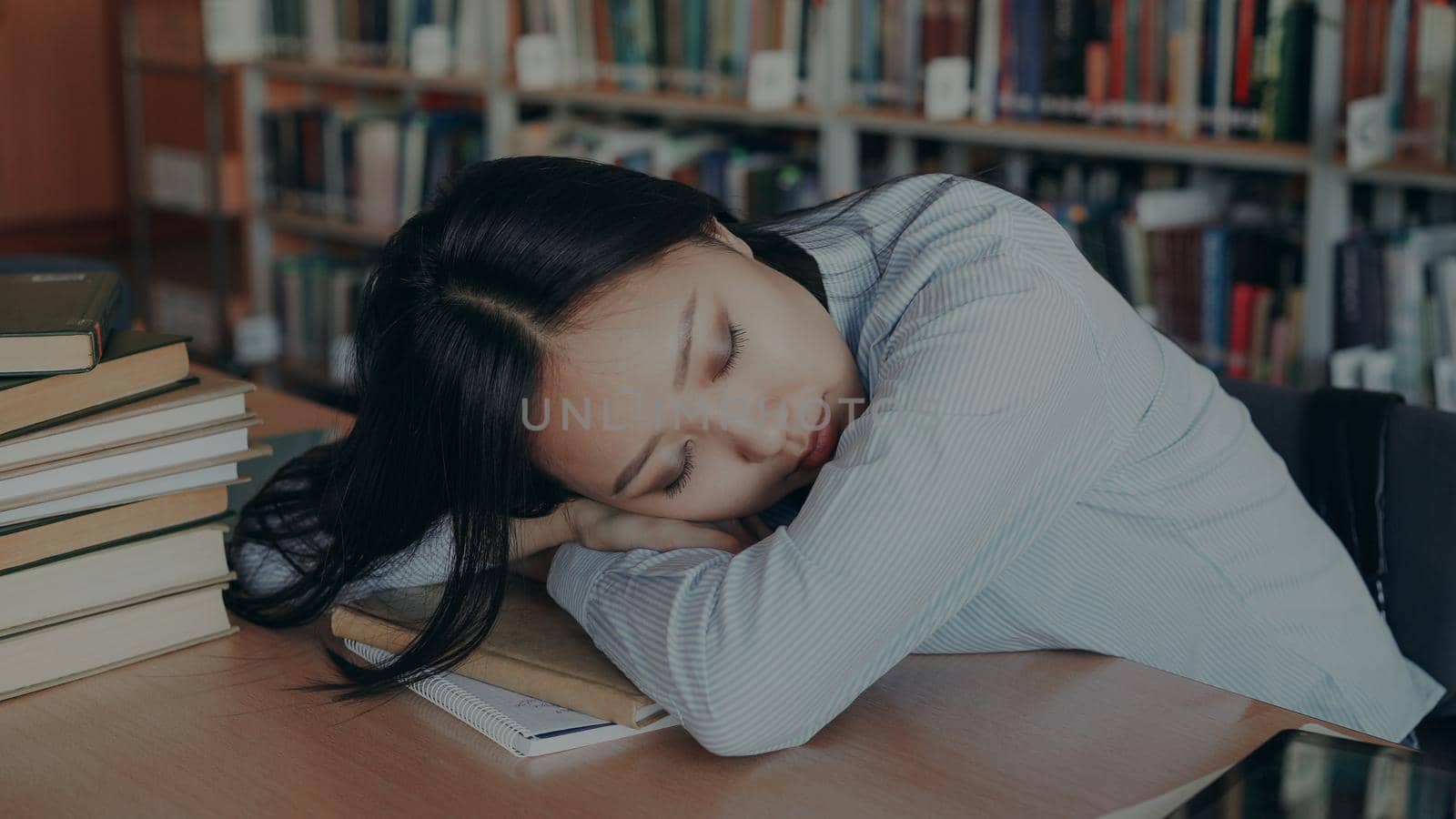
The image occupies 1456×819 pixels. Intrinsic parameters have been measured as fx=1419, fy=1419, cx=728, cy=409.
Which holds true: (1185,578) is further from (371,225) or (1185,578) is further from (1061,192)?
(371,225)

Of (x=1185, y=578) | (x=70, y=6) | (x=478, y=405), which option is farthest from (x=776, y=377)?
(x=70, y=6)

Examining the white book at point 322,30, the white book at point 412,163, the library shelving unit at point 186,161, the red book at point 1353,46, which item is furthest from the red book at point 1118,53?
the library shelving unit at point 186,161

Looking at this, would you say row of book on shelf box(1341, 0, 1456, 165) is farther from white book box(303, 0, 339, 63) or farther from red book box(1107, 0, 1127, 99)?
white book box(303, 0, 339, 63)

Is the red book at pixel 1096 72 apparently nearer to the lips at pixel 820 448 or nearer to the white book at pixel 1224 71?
the white book at pixel 1224 71

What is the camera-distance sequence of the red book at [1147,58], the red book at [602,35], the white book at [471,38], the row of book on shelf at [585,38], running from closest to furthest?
the red book at [1147,58], the row of book on shelf at [585,38], the red book at [602,35], the white book at [471,38]

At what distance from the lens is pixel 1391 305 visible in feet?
7.02

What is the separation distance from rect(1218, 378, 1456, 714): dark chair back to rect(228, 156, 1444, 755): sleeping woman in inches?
2.4

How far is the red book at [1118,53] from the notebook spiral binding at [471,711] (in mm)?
1844

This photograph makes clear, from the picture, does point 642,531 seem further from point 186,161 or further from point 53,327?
point 186,161

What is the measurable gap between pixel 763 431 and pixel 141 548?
444 millimetres

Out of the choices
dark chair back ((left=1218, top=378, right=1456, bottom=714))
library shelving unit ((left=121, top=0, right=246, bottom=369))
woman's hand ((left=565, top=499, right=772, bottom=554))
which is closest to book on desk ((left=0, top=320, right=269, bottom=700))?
woman's hand ((left=565, top=499, right=772, bottom=554))

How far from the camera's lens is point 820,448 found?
1018 mm

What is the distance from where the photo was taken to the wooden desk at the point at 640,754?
31.1 inches

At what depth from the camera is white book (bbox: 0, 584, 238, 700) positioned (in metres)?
0.94
